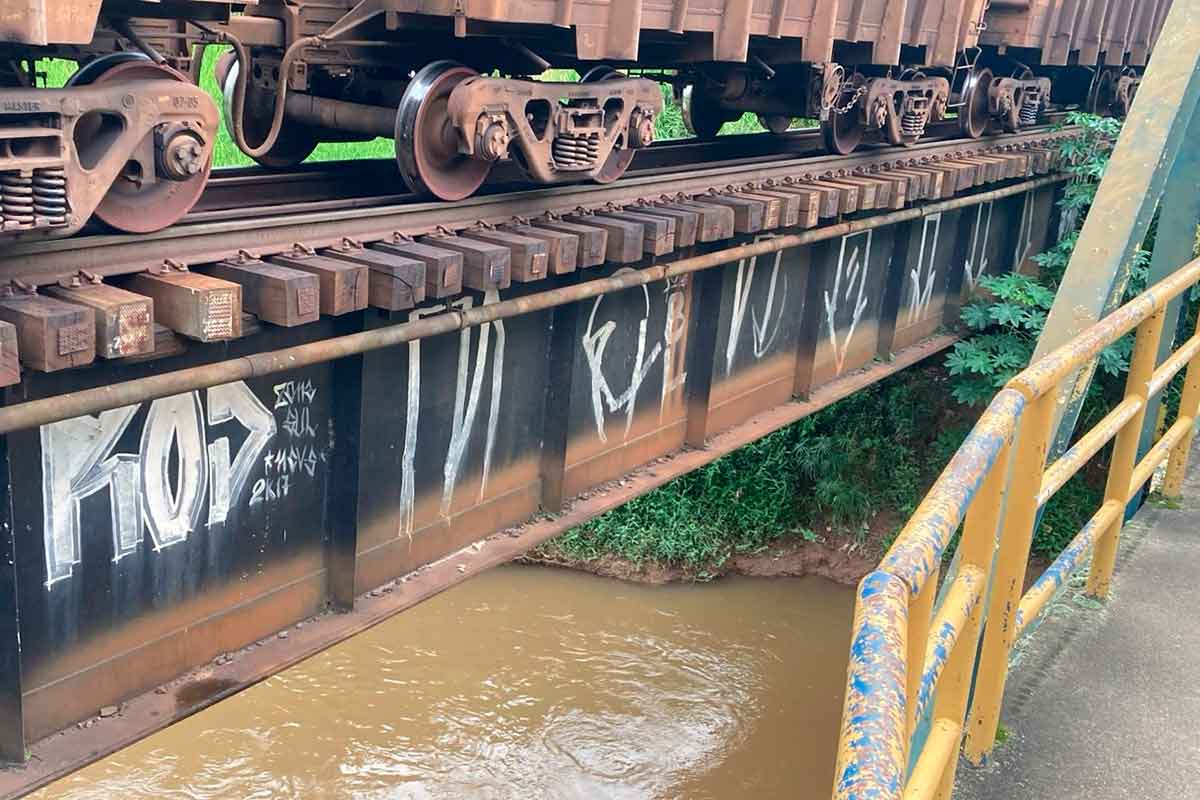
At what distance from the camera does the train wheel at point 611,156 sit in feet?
18.7

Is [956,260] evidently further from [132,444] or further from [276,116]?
[132,444]

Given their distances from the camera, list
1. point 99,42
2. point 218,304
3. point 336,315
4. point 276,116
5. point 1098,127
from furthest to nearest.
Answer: point 1098,127, point 276,116, point 99,42, point 336,315, point 218,304

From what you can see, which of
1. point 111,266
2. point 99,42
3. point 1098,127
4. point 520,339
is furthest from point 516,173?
point 1098,127

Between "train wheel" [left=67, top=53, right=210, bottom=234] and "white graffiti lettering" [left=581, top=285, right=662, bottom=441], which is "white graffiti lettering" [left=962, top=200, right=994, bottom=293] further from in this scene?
"train wheel" [left=67, top=53, right=210, bottom=234]

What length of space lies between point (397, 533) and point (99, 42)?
79.3 inches

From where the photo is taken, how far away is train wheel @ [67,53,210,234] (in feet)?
12.0

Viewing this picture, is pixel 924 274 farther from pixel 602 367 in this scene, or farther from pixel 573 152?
pixel 573 152

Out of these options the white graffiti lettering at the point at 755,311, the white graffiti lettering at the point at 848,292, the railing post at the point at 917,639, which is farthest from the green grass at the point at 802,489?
the railing post at the point at 917,639

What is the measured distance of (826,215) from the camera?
6594mm

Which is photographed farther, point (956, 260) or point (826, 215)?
point (956, 260)

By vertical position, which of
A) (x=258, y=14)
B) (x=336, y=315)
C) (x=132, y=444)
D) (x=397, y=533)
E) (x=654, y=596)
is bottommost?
(x=654, y=596)

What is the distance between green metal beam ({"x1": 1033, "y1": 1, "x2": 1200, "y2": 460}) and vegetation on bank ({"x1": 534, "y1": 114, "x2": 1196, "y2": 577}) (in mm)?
5417

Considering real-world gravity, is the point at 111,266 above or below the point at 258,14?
below

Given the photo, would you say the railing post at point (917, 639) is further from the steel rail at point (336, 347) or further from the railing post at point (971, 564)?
the steel rail at point (336, 347)
